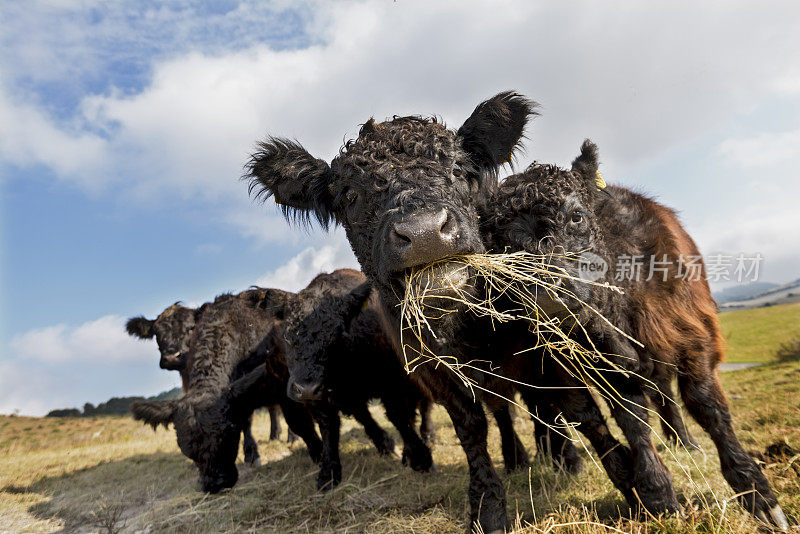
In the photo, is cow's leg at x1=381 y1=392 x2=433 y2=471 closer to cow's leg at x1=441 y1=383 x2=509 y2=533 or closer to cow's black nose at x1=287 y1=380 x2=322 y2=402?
cow's black nose at x1=287 y1=380 x2=322 y2=402

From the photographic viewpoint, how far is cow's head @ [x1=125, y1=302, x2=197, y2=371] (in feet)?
28.1

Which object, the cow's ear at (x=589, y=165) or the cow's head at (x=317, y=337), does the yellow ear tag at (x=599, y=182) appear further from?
the cow's head at (x=317, y=337)

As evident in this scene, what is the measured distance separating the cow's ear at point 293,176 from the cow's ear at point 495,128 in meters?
1.16

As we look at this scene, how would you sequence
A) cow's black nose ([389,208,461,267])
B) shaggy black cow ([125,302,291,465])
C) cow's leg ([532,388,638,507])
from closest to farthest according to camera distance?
cow's black nose ([389,208,461,267]), cow's leg ([532,388,638,507]), shaggy black cow ([125,302,291,465])

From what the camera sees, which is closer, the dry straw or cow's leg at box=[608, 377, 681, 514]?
the dry straw

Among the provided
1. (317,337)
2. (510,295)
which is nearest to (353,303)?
(317,337)

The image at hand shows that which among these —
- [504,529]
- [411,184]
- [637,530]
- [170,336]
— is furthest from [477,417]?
[170,336]

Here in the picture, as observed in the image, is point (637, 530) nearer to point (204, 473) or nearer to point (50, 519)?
point (204, 473)

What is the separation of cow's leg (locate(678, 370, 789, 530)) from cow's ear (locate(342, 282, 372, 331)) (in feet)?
10.5

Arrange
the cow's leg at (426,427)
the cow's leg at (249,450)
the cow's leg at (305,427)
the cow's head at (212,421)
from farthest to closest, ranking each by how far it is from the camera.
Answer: the cow's leg at (249,450), the cow's leg at (426,427), the cow's leg at (305,427), the cow's head at (212,421)

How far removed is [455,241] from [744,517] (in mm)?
2195

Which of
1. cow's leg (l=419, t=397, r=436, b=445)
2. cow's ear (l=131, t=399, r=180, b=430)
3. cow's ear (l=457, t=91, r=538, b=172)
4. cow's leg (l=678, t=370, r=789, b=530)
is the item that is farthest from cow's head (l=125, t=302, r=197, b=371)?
cow's leg (l=678, t=370, r=789, b=530)

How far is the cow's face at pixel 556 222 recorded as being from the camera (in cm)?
290

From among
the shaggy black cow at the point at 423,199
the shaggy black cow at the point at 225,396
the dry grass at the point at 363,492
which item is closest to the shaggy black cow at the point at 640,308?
the dry grass at the point at 363,492
